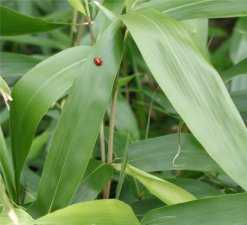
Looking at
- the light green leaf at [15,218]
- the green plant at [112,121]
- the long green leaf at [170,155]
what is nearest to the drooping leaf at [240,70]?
the green plant at [112,121]

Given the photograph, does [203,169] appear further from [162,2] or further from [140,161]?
[162,2]

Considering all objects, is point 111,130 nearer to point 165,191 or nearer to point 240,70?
point 165,191

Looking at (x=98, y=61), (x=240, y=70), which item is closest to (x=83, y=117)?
(x=98, y=61)

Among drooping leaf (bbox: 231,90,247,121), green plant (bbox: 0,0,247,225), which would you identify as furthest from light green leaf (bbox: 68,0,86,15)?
drooping leaf (bbox: 231,90,247,121)

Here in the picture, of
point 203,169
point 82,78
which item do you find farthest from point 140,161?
point 82,78

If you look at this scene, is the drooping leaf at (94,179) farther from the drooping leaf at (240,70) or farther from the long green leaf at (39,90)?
the drooping leaf at (240,70)

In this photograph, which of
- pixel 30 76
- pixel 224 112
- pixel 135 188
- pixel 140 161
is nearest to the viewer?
pixel 224 112

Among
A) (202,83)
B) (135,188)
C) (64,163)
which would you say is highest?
(202,83)
